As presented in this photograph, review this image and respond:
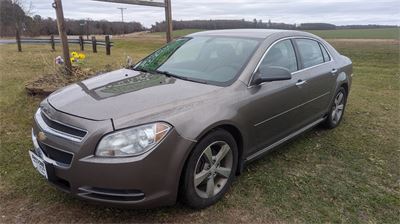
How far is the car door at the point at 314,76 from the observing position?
429 cm

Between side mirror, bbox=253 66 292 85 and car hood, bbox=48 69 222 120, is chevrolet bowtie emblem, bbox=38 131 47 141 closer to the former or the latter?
car hood, bbox=48 69 222 120

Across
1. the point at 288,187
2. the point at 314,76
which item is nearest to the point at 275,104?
the point at 288,187

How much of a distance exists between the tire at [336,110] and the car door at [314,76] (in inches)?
Result: 13.2

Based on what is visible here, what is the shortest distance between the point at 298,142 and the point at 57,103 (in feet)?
10.6

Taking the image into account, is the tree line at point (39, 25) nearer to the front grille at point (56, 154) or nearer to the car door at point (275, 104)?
the car door at point (275, 104)

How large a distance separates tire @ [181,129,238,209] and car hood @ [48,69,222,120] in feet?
1.37

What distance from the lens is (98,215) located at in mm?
2908

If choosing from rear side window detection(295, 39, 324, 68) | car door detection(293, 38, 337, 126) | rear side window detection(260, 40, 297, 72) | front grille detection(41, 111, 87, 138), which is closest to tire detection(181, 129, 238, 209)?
front grille detection(41, 111, 87, 138)

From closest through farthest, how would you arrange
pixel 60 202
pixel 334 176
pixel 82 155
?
pixel 82 155
pixel 60 202
pixel 334 176

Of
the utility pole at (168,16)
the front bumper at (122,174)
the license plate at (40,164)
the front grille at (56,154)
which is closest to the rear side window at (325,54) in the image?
the front bumper at (122,174)

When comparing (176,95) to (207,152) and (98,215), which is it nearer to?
(207,152)

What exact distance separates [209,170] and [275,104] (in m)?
1.13

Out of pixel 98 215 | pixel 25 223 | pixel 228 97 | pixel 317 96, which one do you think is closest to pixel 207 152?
pixel 228 97

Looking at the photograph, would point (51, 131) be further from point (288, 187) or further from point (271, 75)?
point (288, 187)
